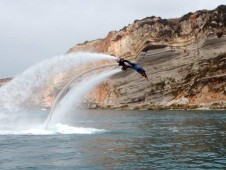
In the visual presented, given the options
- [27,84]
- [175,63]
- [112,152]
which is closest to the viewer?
[112,152]

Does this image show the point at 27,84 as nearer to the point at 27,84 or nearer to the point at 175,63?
the point at 27,84

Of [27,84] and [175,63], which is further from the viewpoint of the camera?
[175,63]

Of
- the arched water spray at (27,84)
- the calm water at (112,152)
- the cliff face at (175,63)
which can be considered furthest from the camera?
the cliff face at (175,63)

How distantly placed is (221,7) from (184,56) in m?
23.4

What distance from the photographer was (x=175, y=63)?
5246 inches

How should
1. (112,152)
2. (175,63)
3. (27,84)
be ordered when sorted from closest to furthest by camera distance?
(112,152) → (27,84) → (175,63)

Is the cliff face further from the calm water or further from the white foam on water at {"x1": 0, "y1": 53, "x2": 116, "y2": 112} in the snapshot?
the calm water

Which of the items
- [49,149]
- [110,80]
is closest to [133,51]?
[110,80]

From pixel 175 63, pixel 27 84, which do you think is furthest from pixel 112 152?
pixel 175 63

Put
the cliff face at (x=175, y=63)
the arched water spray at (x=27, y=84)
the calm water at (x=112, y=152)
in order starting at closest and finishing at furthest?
1. the calm water at (x=112, y=152)
2. the arched water spray at (x=27, y=84)
3. the cliff face at (x=175, y=63)

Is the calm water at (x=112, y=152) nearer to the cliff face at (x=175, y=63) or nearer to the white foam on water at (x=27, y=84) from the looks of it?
the white foam on water at (x=27, y=84)

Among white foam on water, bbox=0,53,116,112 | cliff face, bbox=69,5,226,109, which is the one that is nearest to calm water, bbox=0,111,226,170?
white foam on water, bbox=0,53,116,112

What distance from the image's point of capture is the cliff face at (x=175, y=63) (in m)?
125

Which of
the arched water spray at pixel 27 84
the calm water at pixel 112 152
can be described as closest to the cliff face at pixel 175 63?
the arched water spray at pixel 27 84
